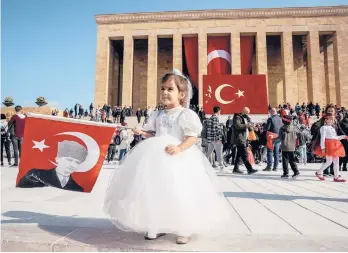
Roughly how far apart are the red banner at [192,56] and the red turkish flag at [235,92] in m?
11.5

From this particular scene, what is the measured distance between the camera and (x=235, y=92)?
44.2ft

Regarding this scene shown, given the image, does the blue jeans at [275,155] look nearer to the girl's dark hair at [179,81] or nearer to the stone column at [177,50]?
the girl's dark hair at [179,81]

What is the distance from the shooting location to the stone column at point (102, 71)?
85.9 ft

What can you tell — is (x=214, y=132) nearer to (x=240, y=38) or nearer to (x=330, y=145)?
(x=330, y=145)

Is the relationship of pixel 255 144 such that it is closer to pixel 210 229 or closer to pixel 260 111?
pixel 260 111

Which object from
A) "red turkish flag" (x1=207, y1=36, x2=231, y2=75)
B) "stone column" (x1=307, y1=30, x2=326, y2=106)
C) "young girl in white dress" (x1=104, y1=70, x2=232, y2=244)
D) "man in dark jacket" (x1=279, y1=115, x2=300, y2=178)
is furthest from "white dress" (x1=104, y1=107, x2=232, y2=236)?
"stone column" (x1=307, y1=30, x2=326, y2=106)

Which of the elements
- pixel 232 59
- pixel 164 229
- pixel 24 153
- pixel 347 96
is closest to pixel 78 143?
pixel 24 153

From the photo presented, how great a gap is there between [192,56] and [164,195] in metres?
25.1

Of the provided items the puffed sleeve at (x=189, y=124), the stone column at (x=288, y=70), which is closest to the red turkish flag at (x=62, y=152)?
the puffed sleeve at (x=189, y=124)

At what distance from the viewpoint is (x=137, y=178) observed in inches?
76.6

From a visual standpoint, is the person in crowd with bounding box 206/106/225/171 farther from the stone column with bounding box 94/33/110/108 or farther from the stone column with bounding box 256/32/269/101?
the stone column with bounding box 94/33/110/108

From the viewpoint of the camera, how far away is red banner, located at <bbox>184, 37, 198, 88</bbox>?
25.2 meters

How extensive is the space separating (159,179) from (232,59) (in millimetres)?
24858

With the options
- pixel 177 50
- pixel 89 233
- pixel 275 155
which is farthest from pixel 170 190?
pixel 177 50
